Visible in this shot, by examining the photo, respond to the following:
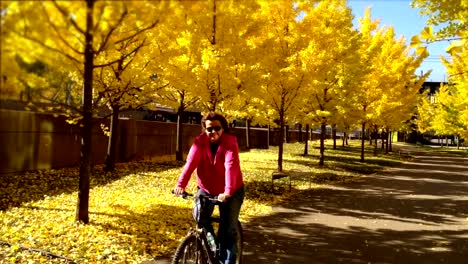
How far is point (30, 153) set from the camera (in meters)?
11.5

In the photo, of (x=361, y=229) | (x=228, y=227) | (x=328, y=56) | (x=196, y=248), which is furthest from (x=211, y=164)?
(x=328, y=56)

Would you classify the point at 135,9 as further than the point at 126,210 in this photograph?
No

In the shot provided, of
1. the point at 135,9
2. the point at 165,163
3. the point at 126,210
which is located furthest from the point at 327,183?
the point at 135,9

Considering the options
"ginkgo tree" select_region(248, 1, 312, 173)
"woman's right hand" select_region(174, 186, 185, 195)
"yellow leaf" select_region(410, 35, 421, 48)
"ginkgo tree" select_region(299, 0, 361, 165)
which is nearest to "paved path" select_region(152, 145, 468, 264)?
"woman's right hand" select_region(174, 186, 185, 195)

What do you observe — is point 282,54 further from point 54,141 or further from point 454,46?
point 454,46

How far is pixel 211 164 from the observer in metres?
4.78

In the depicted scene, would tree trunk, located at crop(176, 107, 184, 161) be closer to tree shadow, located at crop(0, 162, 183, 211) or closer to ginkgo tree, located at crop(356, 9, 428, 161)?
tree shadow, located at crop(0, 162, 183, 211)

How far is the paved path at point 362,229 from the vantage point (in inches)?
256

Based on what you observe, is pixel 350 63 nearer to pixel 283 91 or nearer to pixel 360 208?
pixel 283 91

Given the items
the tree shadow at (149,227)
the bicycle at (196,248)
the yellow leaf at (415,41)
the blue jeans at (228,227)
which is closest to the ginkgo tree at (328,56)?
the tree shadow at (149,227)

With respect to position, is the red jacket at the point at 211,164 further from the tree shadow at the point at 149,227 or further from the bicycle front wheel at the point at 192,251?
the tree shadow at the point at 149,227

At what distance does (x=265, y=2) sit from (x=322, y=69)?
3109 millimetres

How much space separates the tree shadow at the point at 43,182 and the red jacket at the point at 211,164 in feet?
16.6

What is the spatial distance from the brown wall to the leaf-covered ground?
15.8 inches
